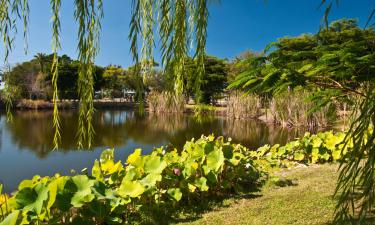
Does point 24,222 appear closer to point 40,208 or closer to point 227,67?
point 40,208

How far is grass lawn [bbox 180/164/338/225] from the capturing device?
2.50 meters

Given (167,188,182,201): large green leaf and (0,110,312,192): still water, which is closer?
(167,188,182,201): large green leaf

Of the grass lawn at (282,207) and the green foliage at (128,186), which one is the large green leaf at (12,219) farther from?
the grass lawn at (282,207)

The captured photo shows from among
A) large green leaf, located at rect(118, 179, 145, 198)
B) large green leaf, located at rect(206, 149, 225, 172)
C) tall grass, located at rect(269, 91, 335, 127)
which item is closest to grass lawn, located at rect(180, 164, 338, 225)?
large green leaf, located at rect(206, 149, 225, 172)

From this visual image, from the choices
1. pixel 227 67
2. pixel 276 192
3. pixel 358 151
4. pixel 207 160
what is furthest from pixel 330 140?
pixel 227 67

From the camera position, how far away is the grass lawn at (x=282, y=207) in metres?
2.50

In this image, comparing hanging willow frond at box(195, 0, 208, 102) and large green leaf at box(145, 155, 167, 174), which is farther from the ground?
hanging willow frond at box(195, 0, 208, 102)

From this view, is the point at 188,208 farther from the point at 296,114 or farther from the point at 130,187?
the point at 296,114

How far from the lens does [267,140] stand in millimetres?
9672

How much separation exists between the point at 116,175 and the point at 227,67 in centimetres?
2554

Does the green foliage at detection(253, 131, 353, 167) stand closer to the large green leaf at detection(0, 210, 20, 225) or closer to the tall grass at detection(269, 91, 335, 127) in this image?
the large green leaf at detection(0, 210, 20, 225)

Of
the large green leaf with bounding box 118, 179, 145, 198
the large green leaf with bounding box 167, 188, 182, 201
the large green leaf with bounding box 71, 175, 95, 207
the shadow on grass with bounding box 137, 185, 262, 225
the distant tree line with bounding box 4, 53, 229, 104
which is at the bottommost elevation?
the shadow on grass with bounding box 137, 185, 262, 225

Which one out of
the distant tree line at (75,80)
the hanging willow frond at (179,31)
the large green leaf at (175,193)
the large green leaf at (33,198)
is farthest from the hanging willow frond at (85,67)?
the distant tree line at (75,80)

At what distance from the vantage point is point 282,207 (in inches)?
109
